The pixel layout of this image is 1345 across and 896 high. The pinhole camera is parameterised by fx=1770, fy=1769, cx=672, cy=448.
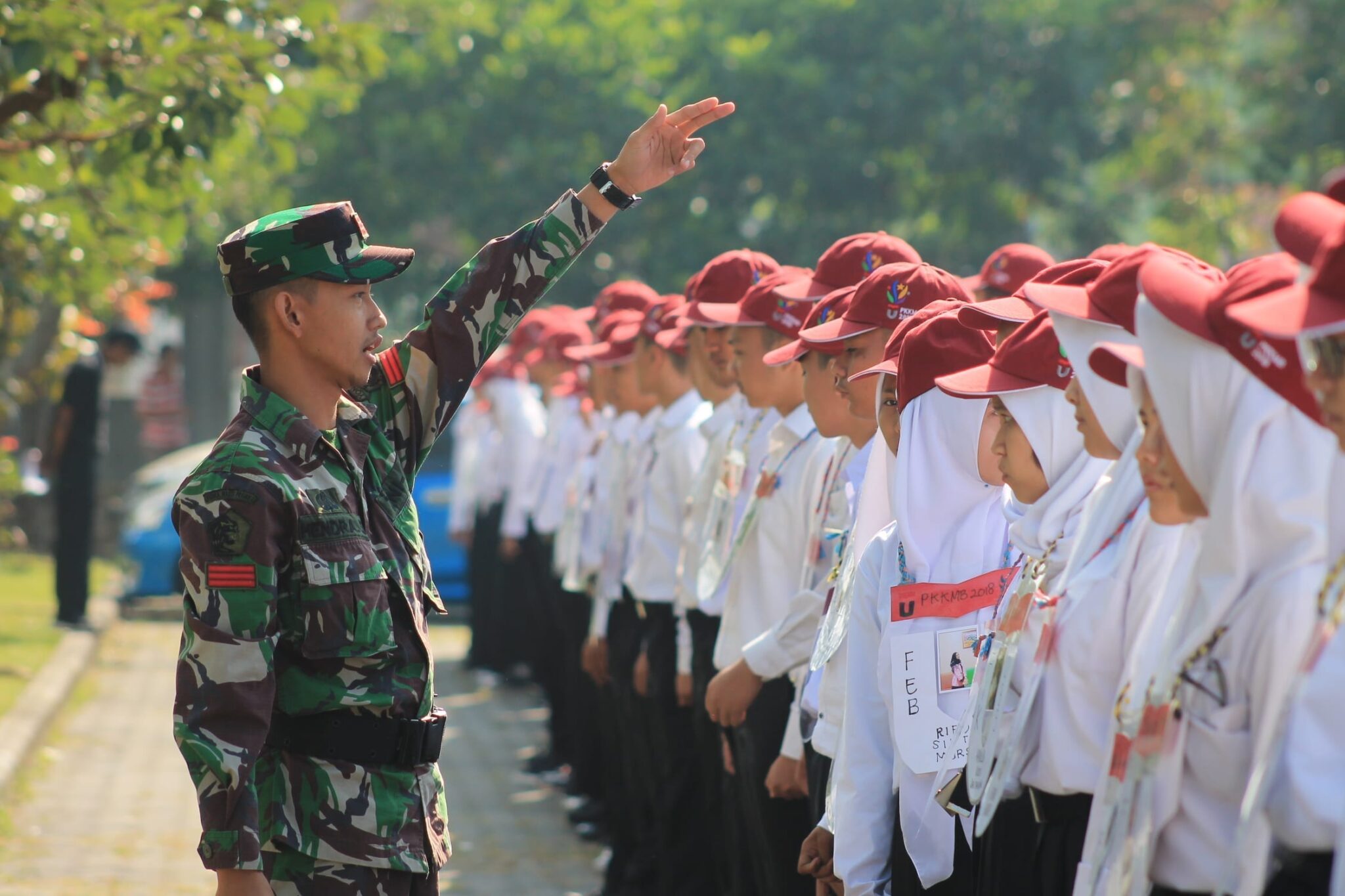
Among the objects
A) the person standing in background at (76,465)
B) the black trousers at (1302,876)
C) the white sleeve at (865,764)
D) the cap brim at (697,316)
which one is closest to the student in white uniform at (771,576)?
the cap brim at (697,316)

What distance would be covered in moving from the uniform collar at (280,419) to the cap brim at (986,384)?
1210mm

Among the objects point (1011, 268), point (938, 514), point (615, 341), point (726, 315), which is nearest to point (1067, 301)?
point (938, 514)

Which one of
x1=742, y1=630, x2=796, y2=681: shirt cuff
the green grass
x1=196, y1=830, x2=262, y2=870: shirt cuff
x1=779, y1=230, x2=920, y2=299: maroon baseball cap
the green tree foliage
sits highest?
the green tree foliage

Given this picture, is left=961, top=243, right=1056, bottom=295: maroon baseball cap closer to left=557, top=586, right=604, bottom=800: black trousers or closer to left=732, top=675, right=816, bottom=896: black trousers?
left=732, top=675, right=816, bottom=896: black trousers

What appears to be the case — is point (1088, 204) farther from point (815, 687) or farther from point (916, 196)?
point (815, 687)

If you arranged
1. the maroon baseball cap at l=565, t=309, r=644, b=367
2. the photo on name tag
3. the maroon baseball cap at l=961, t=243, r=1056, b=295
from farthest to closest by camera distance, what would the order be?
the maroon baseball cap at l=565, t=309, r=644, b=367 < the maroon baseball cap at l=961, t=243, r=1056, b=295 < the photo on name tag

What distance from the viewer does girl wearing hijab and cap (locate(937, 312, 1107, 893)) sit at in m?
3.08

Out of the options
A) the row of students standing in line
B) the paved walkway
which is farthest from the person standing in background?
the row of students standing in line

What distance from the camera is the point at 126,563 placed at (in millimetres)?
15430

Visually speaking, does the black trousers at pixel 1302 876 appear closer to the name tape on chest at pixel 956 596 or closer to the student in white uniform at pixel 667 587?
the name tape on chest at pixel 956 596

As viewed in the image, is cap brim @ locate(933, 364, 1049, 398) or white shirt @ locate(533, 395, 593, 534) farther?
white shirt @ locate(533, 395, 593, 534)

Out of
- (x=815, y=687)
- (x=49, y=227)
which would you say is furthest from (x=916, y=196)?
(x=815, y=687)

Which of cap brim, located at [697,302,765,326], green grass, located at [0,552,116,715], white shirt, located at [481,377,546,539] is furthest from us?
white shirt, located at [481,377,546,539]

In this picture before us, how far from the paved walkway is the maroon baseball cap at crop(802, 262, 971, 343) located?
135 inches
